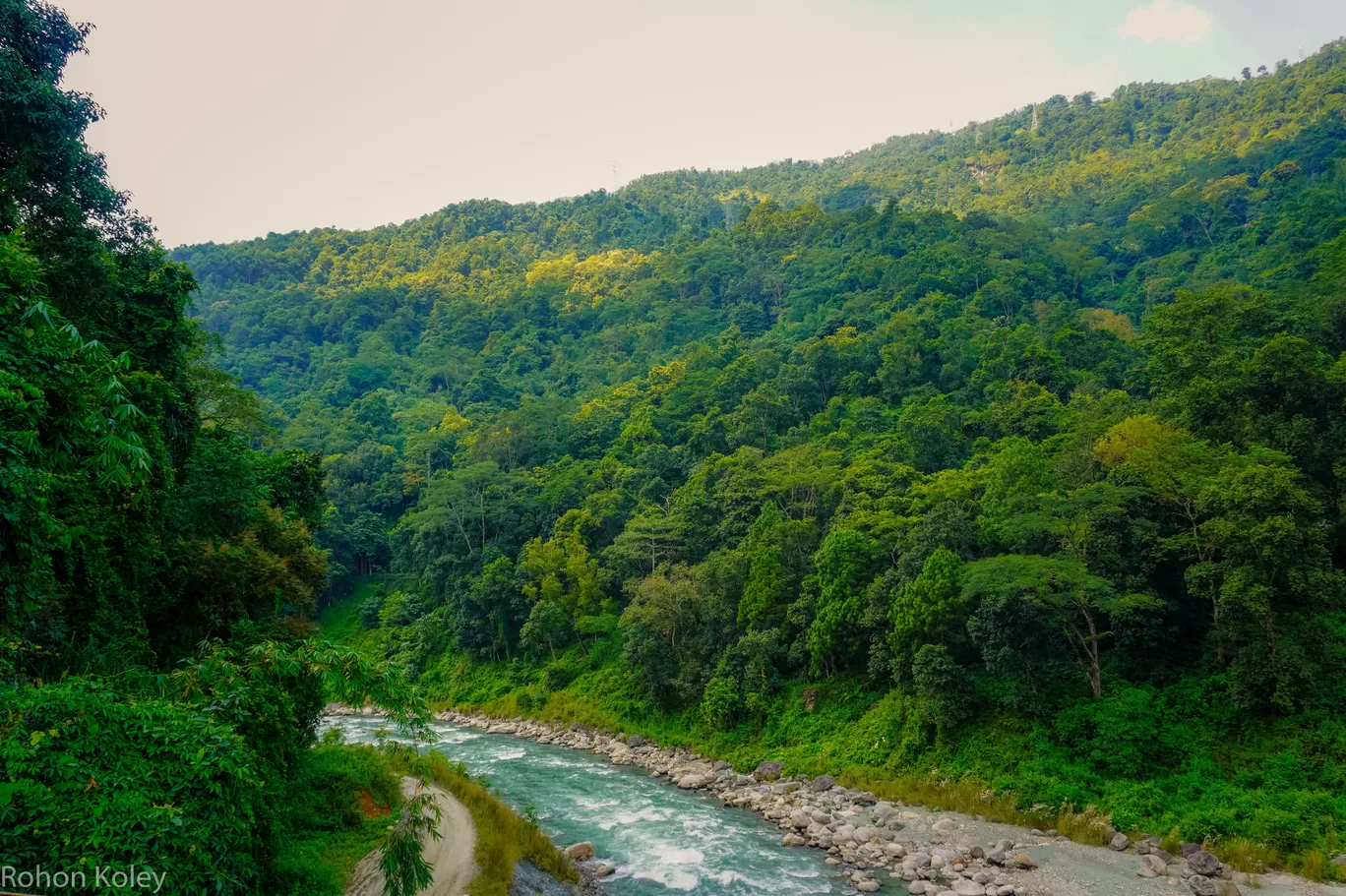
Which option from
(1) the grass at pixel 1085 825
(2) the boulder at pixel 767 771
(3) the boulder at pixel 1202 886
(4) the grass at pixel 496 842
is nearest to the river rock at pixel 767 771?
(2) the boulder at pixel 767 771

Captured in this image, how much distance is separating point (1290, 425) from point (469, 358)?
74523 millimetres

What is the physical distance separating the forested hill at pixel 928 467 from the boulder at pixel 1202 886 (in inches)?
72.5

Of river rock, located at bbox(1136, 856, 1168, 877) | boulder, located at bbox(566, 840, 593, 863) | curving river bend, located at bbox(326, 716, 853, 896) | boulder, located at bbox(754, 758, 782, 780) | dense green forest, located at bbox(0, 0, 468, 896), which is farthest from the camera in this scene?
boulder, located at bbox(754, 758, 782, 780)

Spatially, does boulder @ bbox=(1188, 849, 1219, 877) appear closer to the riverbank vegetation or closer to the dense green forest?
the riverbank vegetation

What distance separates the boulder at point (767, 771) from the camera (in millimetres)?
24244

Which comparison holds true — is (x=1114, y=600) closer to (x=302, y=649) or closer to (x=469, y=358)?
(x=302, y=649)

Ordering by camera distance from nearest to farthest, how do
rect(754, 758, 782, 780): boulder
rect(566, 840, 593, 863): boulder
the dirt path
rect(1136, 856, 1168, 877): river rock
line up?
the dirt path
rect(1136, 856, 1168, 877): river rock
rect(566, 840, 593, 863): boulder
rect(754, 758, 782, 780): boulder

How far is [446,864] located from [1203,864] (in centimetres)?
1520

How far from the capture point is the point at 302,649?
7.97 meters

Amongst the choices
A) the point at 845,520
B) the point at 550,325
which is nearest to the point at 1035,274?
the point at 845,520

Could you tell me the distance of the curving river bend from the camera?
16469mm

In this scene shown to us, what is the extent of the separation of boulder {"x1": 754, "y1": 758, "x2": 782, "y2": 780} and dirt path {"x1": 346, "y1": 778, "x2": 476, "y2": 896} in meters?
11.2

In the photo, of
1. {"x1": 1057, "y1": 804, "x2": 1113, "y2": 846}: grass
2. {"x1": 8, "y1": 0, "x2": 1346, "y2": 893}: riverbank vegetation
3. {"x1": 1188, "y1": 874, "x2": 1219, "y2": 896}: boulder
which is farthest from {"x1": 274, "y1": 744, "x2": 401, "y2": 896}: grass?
{"x1": 1188, "y1": 874, "x2": 1219, "y2": 896}: boulder

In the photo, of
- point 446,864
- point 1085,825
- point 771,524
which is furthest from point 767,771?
point 446,864
